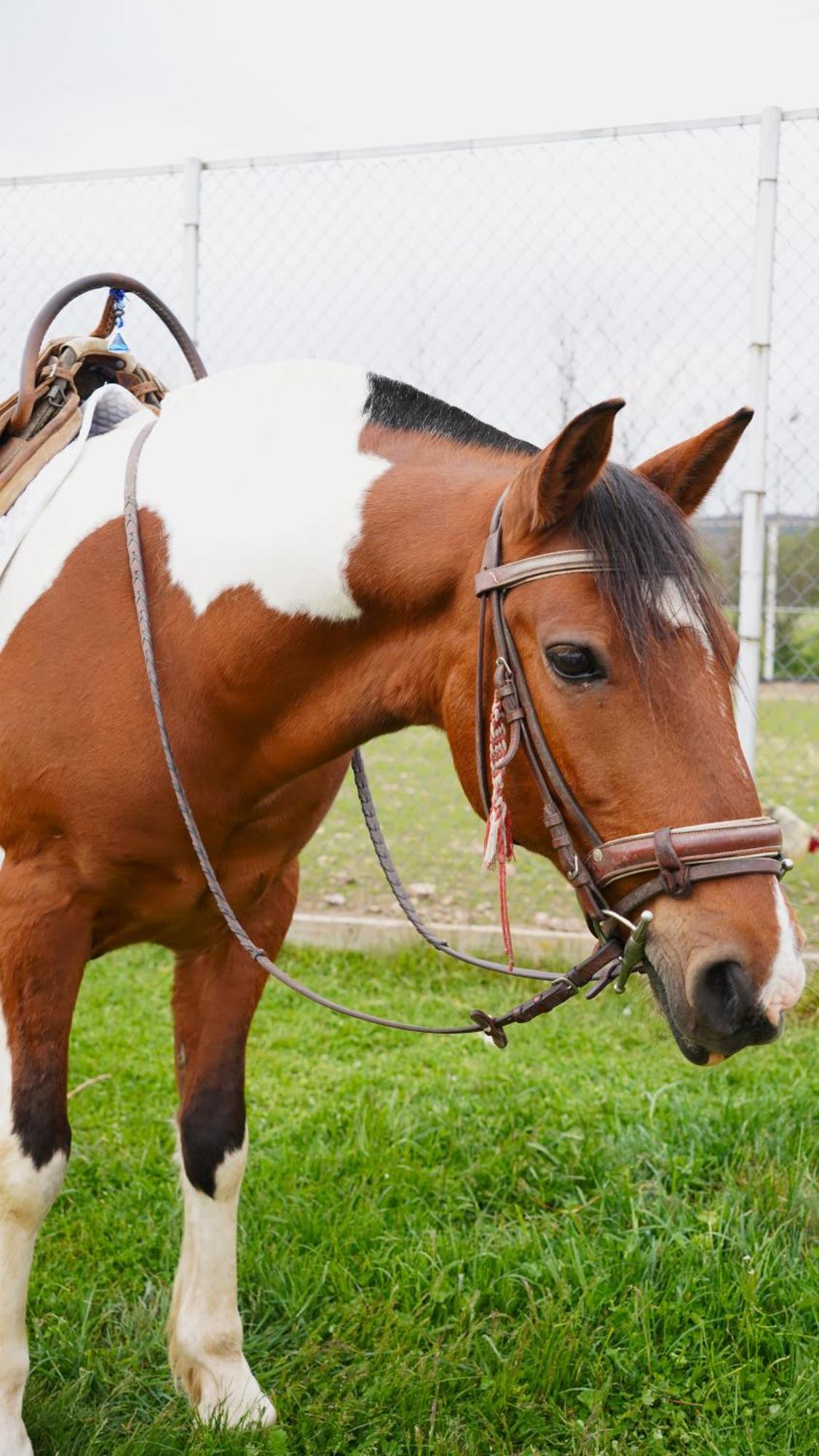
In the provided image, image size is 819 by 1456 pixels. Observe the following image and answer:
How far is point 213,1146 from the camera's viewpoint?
98.9 inches

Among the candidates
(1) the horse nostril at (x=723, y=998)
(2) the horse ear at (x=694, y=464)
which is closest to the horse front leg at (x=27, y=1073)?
(1) the horse nostril at (x=723, y=998)

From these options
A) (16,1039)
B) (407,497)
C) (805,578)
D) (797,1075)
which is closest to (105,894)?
(16,1039)

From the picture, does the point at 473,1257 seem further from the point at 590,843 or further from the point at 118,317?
the point at 118,317

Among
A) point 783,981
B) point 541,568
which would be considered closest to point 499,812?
point 541,568

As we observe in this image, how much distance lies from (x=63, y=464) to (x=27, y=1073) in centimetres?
122

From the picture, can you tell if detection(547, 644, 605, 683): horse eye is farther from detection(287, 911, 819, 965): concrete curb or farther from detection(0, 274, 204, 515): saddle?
detection(287, 911, 819, 965): concrete curb

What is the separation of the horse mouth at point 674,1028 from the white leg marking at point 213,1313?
1.22 meters

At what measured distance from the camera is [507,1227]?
2.97 metres

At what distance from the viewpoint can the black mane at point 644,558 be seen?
5.50 ft

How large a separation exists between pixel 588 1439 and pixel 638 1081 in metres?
1.53

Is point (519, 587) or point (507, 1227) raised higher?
point (519, 587)

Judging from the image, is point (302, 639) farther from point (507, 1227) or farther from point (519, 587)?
point (507, 1227)

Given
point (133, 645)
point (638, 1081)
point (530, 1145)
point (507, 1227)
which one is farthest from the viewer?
point (638, 1081)

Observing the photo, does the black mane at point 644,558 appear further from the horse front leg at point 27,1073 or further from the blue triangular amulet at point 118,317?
the blue triangular amulet at point 118,317
